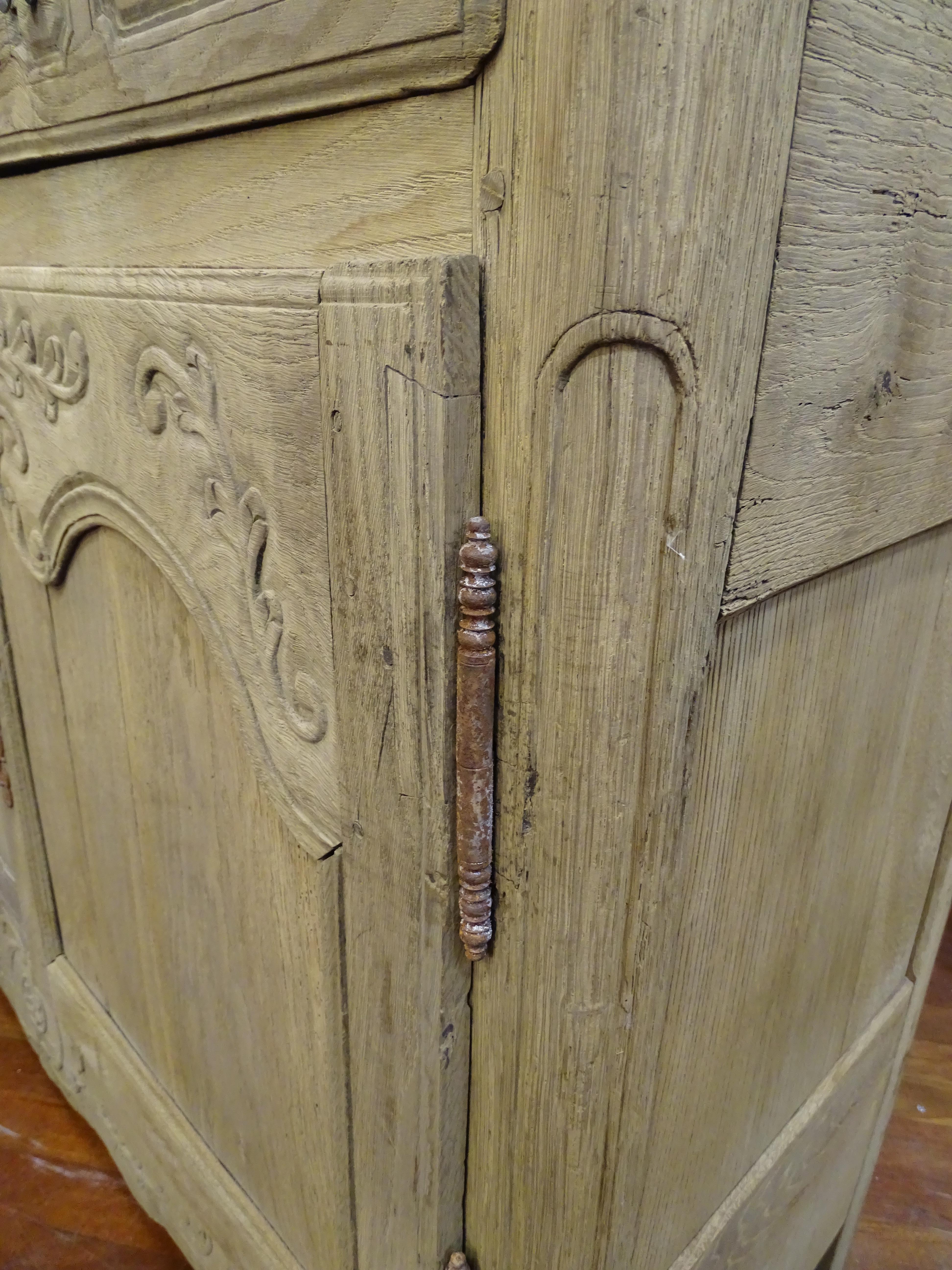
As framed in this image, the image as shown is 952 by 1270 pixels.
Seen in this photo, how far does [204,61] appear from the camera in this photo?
0.44m

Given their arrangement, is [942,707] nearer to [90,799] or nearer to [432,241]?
[432,241]

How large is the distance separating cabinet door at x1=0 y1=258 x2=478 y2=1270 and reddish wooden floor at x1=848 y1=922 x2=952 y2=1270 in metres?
0.75

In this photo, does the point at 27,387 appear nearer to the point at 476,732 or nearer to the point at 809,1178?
the point at 476,732

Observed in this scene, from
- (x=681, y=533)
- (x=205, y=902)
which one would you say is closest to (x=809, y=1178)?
(x=205, y=902)

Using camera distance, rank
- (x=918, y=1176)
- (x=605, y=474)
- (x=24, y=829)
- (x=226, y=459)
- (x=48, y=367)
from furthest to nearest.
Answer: (x=918, y=1176) → (x=24, y=829) → (x=48, y=367) → (x=226, y=459) → (x=605, y=474)

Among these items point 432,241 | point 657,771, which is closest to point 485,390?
point 432,241

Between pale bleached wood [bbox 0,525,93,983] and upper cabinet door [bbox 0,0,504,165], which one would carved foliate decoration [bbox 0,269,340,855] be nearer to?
upper cabinet door [bbox 0,0,504,165]

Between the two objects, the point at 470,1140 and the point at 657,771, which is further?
the point at 470,1140

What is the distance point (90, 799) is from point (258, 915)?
313 mm

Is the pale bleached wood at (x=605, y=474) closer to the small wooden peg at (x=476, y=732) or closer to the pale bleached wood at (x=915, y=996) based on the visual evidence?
the small wooden peg at (x=476, y=732)

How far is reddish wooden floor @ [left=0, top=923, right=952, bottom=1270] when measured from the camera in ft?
3.12

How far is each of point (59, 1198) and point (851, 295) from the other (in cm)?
121

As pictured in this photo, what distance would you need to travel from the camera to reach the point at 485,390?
37 cm

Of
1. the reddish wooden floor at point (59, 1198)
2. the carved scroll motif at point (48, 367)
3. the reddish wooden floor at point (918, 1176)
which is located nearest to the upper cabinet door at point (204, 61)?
the carved scroll motif at point (48, 367)
